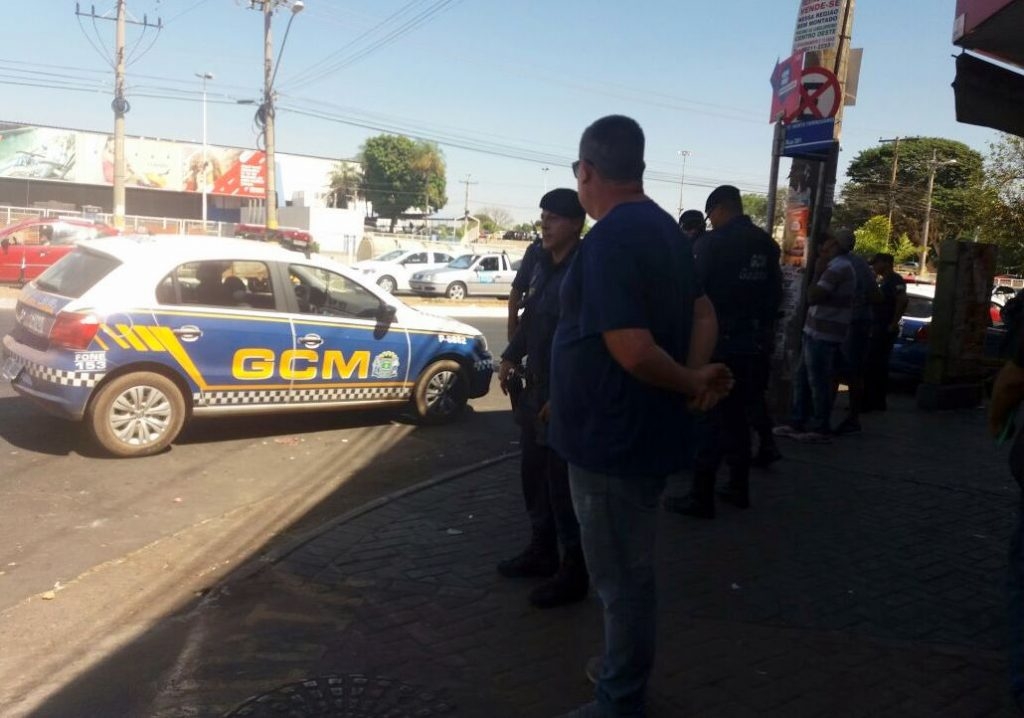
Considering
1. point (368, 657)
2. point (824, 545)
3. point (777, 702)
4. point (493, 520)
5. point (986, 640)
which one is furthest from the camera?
point (493, 520)

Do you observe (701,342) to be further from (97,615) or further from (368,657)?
(97,615)

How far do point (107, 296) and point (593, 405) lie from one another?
525 cm

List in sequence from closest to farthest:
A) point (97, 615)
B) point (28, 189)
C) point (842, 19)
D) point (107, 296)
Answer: point (97, 615) < point (107, 296) < point (842, 19) < point (28, 189)

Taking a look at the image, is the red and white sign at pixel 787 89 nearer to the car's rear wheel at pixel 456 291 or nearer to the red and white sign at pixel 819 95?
the red and white sign at pixel 819 95

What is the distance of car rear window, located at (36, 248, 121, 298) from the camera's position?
704 cm

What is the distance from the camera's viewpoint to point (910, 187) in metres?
61.1

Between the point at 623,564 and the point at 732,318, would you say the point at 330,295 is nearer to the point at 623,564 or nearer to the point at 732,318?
the point at 732,318

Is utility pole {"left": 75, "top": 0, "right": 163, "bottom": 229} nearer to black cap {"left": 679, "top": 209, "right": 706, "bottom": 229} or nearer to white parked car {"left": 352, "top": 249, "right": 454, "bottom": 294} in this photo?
white parked car {"left": 352, "top": 249, "right": 454, "bottom": 294}

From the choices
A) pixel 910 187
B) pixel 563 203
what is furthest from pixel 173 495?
pixel 910 187

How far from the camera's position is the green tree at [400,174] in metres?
78.7

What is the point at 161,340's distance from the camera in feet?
23.2

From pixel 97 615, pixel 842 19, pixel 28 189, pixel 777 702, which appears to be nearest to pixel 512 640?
pixel 777 702

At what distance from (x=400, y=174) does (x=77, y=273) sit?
243 feet

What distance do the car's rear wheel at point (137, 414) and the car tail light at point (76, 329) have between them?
15.1 inches
